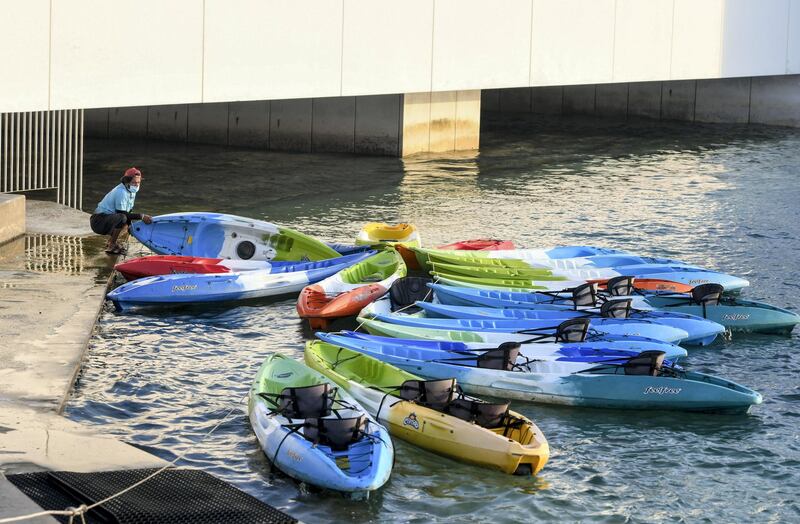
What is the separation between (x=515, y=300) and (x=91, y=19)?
980 centimetres

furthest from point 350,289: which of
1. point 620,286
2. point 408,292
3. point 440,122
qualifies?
point 440,122

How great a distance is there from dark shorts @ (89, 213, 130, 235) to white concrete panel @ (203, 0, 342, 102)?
582cm

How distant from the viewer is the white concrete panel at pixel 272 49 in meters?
24.6

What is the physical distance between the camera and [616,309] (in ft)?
55.1

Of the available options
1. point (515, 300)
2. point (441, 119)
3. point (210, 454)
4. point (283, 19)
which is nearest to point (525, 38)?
point (441, 119)

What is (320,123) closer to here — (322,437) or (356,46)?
(356,46)

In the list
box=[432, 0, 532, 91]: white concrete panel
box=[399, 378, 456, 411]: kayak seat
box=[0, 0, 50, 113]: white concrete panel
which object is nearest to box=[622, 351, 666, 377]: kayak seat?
box=[399, 378, 456, 411]: kayak seat

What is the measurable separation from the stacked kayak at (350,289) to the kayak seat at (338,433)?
5029 mm

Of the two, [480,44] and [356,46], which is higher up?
[480,44]

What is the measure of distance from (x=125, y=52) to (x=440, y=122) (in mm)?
12991

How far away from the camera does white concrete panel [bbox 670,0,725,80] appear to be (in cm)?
3866

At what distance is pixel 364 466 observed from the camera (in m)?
11.4

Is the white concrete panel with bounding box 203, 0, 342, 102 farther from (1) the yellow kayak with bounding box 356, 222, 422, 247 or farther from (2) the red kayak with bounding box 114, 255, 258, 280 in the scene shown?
(2) the red kayak with bounding box 114, 255, 258, 280

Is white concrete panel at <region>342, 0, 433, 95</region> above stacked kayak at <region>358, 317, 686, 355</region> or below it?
above
